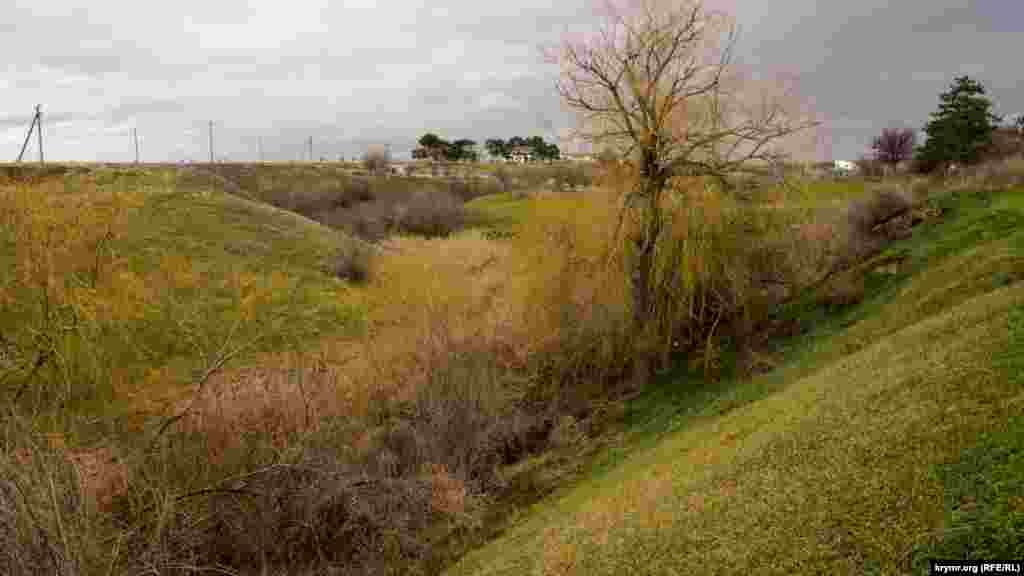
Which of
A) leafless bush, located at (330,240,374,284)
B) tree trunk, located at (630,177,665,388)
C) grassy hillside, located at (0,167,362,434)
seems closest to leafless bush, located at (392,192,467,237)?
leafless bush, located at (330,240,374,284)

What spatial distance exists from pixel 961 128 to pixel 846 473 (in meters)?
49.5

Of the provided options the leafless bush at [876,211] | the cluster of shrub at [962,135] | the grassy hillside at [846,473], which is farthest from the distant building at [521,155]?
the grassy hillside at [846,473]

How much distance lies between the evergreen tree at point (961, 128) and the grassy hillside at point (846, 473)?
120 ft

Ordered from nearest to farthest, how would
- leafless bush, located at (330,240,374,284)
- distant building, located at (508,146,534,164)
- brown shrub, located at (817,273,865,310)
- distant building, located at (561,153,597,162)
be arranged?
brown shrub, located at (817,273,865,310) → distant building, located at (561,153,597,162) → leafless bush, located at (330,240,374,284) → distant building, located at (508,146,534,164)

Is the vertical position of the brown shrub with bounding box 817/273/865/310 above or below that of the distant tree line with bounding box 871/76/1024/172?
below

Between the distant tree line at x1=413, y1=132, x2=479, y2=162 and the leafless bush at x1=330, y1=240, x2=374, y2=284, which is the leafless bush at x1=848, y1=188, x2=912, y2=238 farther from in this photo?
the distant tree line at x1=413, y1=132, x2=479, y2=162

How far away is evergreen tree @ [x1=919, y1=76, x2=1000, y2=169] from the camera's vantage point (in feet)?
151

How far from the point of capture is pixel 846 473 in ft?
23.5

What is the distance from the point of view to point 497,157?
130 m

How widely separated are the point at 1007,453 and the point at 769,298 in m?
16.7

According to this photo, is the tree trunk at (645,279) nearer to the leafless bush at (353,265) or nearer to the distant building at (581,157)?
the distant building at (581,157)

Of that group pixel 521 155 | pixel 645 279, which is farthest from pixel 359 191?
pixel 645 279

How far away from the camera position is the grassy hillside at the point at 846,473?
588 cm

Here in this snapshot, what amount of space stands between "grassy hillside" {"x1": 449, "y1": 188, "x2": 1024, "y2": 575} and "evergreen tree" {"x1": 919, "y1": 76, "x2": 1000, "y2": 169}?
36.5m
